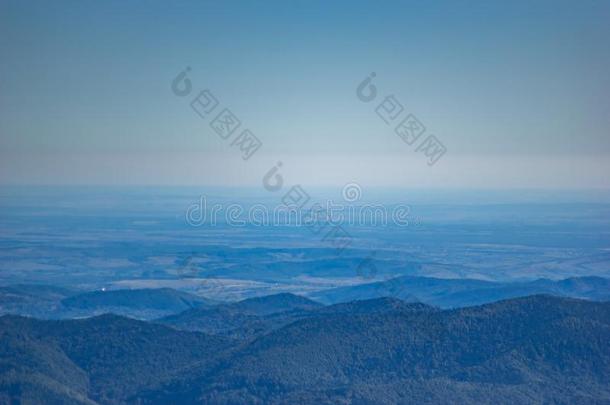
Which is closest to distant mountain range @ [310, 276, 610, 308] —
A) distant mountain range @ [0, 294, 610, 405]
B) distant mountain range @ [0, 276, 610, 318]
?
distant mountain range @ [0, 276, 610, 318]

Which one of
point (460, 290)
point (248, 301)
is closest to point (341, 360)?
point (248, 301)

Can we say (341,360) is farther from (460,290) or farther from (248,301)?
(460,290)

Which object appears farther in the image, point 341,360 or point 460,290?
point 460,290

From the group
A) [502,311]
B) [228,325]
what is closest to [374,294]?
[228,325]

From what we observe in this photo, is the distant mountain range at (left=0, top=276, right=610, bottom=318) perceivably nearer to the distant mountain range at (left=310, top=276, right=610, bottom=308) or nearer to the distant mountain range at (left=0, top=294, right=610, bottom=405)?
the distant mountain range at (left=310, top=276, right=610, bottom=308)

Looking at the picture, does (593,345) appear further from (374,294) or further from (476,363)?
(374,294)
